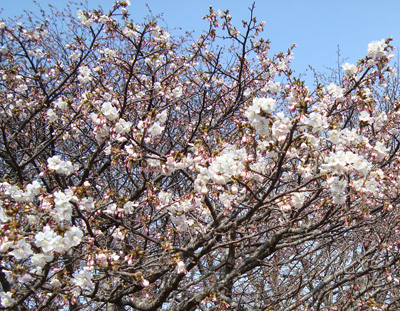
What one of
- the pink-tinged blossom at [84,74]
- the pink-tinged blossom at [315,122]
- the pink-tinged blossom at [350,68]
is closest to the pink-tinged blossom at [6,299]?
the pink-tinged blossom at [315,122]

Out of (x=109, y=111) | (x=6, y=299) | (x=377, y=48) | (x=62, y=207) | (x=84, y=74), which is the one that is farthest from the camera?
(x=84, y=74)

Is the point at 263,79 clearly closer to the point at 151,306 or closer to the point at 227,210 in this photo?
the point at 227,210

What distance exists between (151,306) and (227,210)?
180cm

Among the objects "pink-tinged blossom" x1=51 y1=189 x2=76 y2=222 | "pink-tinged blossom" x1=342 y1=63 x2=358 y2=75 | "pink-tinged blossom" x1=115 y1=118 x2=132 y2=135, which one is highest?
"pink-tinged blossom" x1=342 y1=63 x2=358 y2=75

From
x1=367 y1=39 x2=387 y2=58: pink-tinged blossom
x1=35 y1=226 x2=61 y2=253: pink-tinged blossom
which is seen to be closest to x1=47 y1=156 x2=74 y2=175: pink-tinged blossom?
x1=35 y1=226 x2=61 y2=253: pink-tinged blossom

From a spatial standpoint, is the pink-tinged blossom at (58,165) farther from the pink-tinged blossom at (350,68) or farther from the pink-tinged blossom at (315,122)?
the pink-tinged blossom at (350,68)

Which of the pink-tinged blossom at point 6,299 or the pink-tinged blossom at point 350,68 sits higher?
the pink-tinged blossom at point 350,68

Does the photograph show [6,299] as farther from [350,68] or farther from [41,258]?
[350,68]

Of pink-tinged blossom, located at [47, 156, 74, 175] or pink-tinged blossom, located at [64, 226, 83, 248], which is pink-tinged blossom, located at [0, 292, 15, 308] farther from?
pink-tinged blossom, located at [47, 156, 74, 175]

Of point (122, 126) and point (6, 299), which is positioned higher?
point (122, 126)

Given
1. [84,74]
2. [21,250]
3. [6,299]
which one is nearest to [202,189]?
[21,250]

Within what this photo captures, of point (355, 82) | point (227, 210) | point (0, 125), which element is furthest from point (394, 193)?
point (0, 125)

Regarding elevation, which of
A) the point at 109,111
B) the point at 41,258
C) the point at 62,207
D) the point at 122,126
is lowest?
the point at 41,258

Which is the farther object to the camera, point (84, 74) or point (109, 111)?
point (84, 74)
